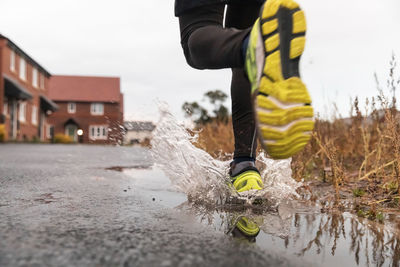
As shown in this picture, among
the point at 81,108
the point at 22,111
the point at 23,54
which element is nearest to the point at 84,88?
the point at 81,108

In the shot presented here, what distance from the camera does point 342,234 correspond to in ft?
4.91

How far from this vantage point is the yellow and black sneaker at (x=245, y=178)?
6.50 feet

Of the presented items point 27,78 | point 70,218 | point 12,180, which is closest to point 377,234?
point 70,218

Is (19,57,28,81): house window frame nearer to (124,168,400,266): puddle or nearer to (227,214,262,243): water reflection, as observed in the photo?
(124,168,400,266): puddle

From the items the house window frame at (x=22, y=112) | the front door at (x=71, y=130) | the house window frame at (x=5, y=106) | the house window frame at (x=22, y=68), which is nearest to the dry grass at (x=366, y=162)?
the house window frame at (x=5, y=106)

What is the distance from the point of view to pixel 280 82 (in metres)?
1.38

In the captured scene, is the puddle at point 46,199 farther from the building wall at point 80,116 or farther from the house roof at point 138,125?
the building wall at point 80,116

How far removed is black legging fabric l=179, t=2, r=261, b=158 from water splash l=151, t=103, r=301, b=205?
0.19 m

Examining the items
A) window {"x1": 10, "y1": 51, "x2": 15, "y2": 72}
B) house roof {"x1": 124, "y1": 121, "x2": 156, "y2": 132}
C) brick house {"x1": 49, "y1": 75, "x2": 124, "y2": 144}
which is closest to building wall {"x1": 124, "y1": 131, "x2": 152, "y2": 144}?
house roof {"x1": 124, "y1": 121, "x2": 156, "y2": 132}

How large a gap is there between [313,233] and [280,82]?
21.9 inches

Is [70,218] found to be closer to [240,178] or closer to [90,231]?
[90,231]

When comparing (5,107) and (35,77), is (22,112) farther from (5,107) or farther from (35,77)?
(35,77)

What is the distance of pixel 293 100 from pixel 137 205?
0.93 metres

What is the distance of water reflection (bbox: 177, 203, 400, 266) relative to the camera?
1221 mm
